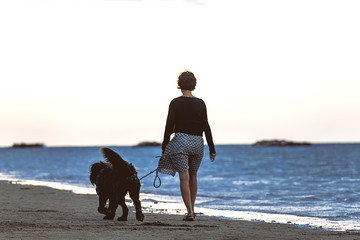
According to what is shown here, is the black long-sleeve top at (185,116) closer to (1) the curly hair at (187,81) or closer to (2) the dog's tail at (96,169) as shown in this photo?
(1) the curly hair at (187,81)

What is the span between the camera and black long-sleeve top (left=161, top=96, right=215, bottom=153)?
25.2 feet

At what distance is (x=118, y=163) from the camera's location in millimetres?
7711

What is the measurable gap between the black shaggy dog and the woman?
0.50 metres

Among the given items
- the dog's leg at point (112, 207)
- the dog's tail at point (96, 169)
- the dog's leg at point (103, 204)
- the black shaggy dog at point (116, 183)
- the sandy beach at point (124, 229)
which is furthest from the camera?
the dog's tail at point (96, 169)

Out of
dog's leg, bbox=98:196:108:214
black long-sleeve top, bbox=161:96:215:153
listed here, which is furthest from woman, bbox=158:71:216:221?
dog's leg, bbox=98:196:108:214

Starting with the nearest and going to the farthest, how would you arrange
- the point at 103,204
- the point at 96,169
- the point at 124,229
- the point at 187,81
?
the point at 124,229
the point at 187,81
the point at 103,204
the point at 96,169

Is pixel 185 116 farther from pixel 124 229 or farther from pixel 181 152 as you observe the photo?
pixel 124 229

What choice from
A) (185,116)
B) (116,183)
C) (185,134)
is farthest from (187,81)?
(116,183)

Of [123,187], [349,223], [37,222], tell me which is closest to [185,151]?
[123,187]

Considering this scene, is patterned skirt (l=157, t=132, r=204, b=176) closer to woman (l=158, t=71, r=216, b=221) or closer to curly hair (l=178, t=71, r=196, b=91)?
woman (l=158, t=71, r=216, b=221)

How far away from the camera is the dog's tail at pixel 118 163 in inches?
300

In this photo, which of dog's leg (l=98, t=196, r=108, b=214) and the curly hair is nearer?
the curly hair

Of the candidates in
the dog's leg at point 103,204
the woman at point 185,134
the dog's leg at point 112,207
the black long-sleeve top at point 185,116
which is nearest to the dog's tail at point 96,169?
the dog's leg at point 103,204

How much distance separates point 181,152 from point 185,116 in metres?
0.50
